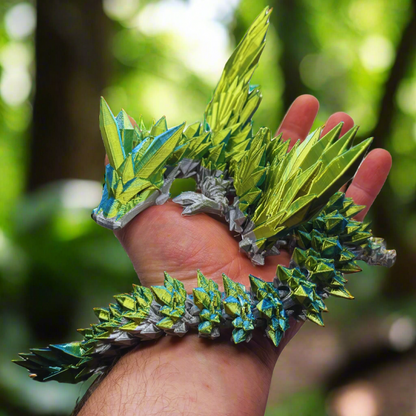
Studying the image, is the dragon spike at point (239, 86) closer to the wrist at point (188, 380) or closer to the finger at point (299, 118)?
the finger at point (299, 118)

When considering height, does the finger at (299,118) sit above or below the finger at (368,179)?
above

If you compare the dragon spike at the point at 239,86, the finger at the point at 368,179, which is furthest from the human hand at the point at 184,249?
the finger at the point at 368,179

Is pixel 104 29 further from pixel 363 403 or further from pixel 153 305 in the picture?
pixel 363 403

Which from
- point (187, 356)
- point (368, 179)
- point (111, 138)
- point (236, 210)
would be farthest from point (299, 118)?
point (187, 356)

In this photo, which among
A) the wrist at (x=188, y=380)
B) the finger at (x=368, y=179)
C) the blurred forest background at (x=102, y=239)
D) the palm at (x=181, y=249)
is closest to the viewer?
the wrist at (x=188, y=380)

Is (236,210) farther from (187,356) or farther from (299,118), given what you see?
(299,118)

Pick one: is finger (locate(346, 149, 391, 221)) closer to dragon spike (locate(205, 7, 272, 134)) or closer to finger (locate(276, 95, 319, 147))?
finger (locate(276, 95, 319, 147))
